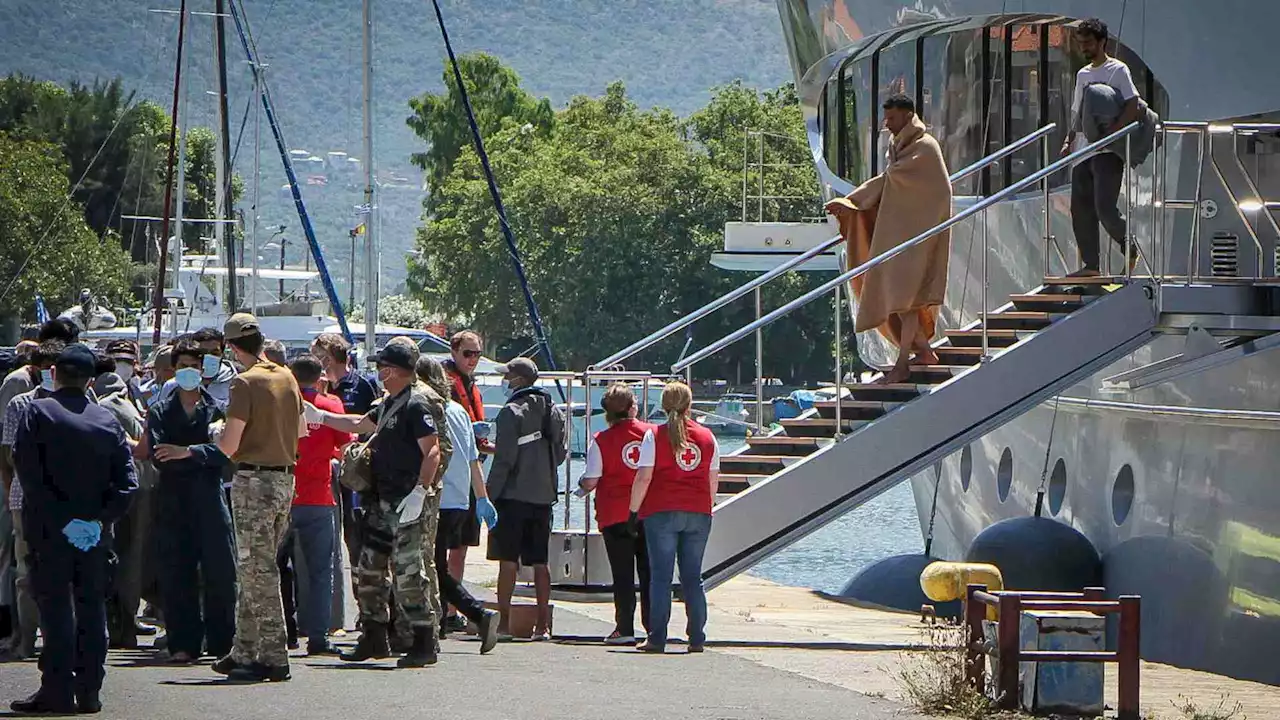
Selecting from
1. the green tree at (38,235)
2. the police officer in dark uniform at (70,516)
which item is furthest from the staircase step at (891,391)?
the green tree at (38,235)

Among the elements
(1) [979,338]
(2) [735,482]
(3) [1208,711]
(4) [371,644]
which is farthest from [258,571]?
(1) [979,338]

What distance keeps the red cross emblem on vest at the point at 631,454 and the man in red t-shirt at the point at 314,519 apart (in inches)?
74.3

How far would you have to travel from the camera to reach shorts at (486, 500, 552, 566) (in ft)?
42.1

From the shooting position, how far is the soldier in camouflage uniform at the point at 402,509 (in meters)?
10.9

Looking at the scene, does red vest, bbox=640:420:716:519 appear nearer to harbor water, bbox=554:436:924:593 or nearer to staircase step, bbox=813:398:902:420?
staircase step, bbox=813:398:902:420

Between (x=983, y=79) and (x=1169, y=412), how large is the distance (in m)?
4.53

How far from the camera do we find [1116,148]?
46.9 feet

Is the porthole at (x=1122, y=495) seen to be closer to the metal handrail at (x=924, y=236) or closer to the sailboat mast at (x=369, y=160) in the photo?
the metal handrail at (x=924, y=236)

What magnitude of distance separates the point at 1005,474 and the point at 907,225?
5.71 m

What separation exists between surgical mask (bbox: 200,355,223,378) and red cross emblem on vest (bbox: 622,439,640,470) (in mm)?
2486

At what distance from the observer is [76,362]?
31.0 feet

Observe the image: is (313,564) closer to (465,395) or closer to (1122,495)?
(465,395)

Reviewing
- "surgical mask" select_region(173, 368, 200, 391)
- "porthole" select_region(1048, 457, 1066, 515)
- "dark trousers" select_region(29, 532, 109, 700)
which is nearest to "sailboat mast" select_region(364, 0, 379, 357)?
"porthole" select_region(1048, 457, 1066, 515)

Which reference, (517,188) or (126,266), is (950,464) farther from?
(126,266)
